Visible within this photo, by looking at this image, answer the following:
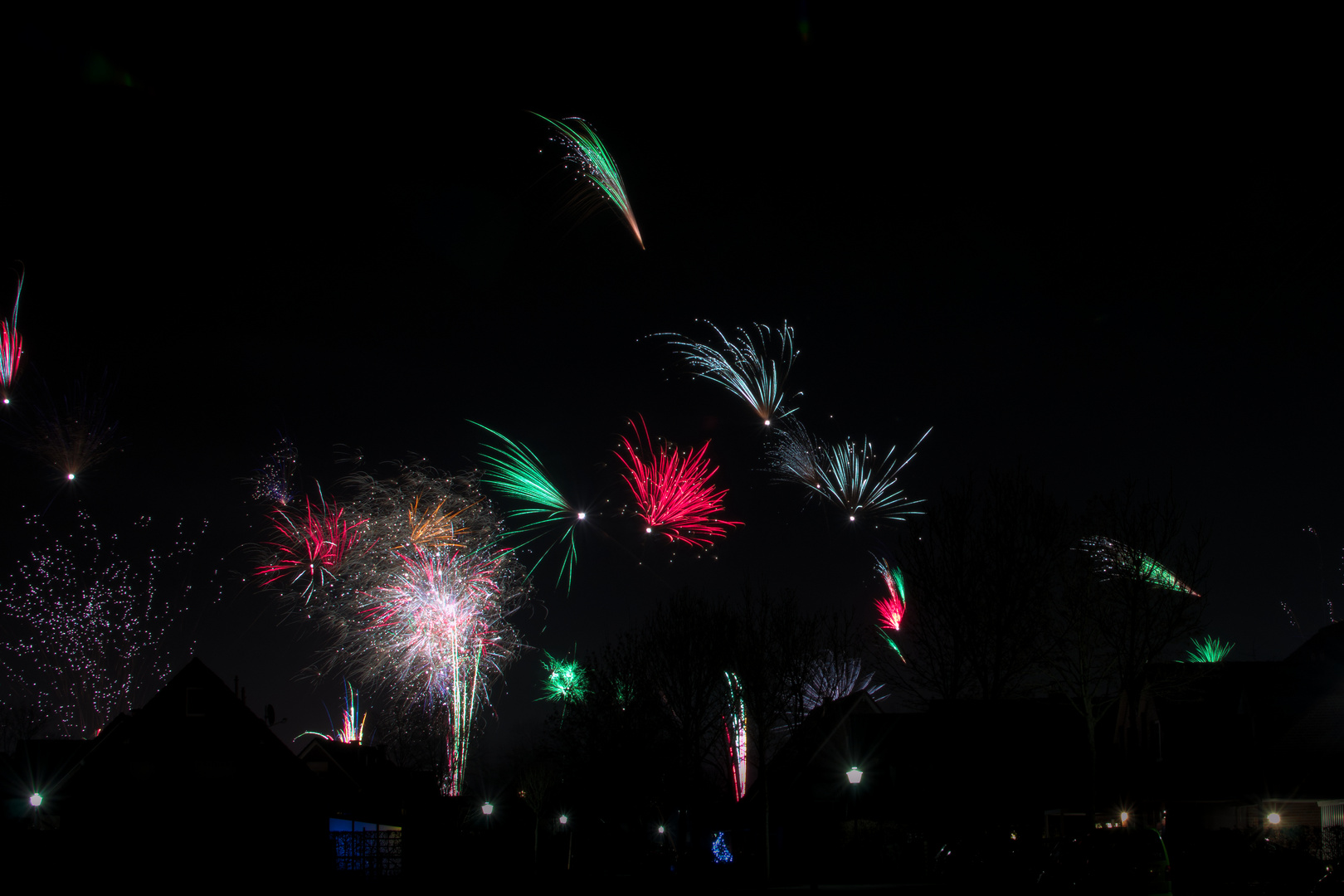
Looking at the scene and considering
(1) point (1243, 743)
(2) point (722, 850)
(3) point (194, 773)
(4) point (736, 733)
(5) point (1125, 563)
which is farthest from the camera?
(2) point (722, 850)

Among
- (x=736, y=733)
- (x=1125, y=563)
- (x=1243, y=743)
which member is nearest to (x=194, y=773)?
(x=736, y=733)

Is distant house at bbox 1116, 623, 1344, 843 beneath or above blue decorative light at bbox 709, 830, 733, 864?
above

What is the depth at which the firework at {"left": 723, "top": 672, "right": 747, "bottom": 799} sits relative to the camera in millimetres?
40031

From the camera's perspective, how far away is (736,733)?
41719mm

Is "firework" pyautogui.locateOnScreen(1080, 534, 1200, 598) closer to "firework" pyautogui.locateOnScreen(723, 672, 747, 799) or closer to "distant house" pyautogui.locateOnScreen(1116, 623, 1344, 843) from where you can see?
"distant house" pyautogui.locateOnScreen(1116, 623, 1344, 843)

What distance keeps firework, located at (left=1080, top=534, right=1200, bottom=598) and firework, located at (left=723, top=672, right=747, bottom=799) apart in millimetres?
15996

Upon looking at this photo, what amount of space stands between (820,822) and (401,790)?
2379 cm

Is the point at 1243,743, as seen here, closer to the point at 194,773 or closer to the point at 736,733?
the point at 736,733

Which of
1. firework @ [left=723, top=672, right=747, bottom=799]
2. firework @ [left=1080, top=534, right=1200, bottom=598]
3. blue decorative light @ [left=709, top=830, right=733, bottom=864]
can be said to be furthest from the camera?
blue decorative light @ [left=709, top=830, right=733, bottom=864]

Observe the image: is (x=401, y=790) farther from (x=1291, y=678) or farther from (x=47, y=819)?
(x=1291, y=678)

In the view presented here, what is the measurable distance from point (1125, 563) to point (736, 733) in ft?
64.0

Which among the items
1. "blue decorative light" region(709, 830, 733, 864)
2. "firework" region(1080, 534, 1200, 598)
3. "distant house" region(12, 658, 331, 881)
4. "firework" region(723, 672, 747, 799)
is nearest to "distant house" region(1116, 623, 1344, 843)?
"firework" region(1080, 534, 1200, 598)

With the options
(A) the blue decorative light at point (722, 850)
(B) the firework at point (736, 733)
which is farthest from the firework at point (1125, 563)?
(A) the blue decorative light at point (722, 850)

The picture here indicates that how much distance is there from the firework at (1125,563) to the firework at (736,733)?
52.5 ft
